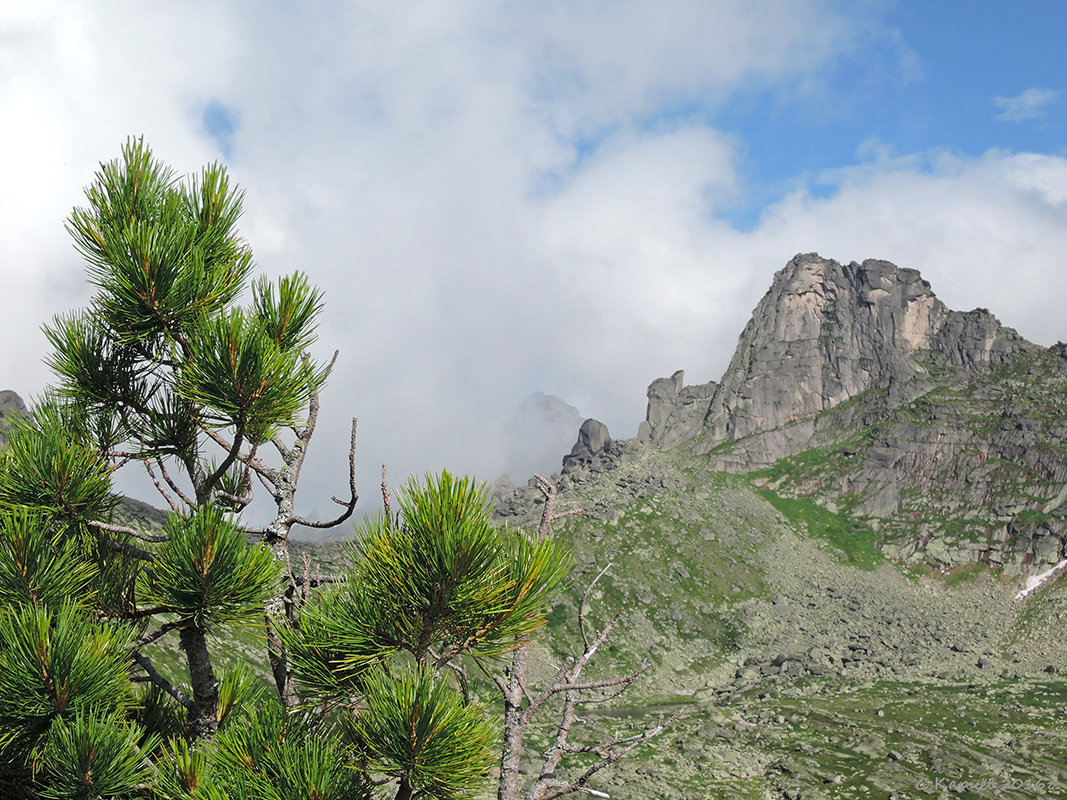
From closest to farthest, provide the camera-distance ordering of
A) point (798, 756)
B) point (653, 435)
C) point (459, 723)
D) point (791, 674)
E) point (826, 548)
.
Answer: point (459, 723) < point (798, 756) < point (791, 674) < point (826, 548) < point (653, 435)

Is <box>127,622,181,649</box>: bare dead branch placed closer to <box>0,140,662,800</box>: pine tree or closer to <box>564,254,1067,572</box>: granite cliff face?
<box>0,140,662,800</box>: pine tree

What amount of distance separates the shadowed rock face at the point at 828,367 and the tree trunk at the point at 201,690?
168144mm

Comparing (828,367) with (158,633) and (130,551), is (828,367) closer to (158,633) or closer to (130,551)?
(130,551)

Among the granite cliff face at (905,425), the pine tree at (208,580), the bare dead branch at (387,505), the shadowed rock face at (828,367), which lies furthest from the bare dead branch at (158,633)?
the shadowed rock face at (828,367)

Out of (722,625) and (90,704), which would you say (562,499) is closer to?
(722,625)

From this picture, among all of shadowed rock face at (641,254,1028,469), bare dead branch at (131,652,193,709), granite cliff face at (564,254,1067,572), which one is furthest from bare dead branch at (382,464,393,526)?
shadowed rock face at (641,254,1028,469)

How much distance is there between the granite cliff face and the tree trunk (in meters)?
140

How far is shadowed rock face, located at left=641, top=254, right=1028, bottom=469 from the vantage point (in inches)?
6924

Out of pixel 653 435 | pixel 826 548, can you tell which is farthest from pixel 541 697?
pixel 653 435

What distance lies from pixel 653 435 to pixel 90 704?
189338 mm

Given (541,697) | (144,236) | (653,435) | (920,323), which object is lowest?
(541,697)

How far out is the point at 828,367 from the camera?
189m

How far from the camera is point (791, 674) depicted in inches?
3322

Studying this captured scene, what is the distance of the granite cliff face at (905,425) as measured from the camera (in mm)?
133125
